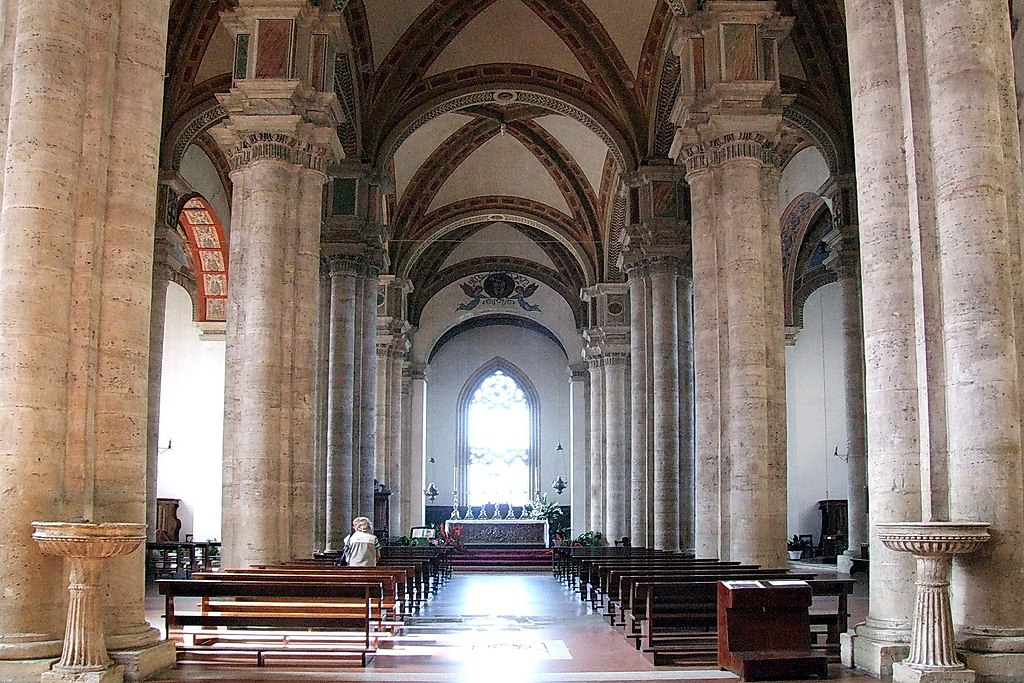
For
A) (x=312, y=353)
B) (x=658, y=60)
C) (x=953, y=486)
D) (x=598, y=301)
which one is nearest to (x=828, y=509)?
(x=598, y=301)

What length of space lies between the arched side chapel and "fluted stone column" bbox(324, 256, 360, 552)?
7 cm

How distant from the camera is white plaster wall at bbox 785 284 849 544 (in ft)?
107

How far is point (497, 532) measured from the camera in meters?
32.4

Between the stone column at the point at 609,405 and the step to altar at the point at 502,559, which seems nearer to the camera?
the step to altar at the point at 502,559

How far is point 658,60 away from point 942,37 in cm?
1340

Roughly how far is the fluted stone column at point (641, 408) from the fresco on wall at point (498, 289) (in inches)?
693

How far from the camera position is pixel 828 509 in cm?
3095

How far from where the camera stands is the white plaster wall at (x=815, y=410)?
32.6 meters

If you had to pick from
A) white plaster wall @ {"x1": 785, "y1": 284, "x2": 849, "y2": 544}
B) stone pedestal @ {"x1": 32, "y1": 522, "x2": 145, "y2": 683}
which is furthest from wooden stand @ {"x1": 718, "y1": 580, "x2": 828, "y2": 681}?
white plaster wall @ {"x1": 785, "y1": 284, "x2": 849, "y2": 544}

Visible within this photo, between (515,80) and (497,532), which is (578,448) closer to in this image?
(497,532)

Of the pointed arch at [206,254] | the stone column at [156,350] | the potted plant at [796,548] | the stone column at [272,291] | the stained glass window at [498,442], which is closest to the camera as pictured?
the stone column at [272,291]

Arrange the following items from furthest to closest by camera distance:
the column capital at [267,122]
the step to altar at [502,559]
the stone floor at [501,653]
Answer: the step to altar at [502,559] < the column capital at [267,122] < the stone floor at [501,653]

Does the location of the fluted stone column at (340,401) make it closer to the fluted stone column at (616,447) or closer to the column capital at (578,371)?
the fluted stone column at (616,447)

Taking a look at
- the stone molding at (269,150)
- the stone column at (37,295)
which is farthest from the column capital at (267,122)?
the stone column at (37,295)
